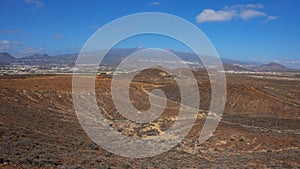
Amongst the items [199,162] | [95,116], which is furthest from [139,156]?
[95,116]

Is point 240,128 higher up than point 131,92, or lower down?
lower down

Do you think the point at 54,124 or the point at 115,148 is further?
the point at 54,124

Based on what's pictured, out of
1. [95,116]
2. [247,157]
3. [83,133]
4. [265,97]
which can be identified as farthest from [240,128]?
[265,97]

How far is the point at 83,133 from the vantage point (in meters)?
23.5

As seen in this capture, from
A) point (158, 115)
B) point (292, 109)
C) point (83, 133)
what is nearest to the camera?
point (83, 133)

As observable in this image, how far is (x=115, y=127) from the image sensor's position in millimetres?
28781

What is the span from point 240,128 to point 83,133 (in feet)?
57.5

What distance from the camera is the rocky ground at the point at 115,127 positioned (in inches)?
590

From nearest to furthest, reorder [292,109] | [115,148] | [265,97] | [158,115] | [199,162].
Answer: [199,162], [115,148], [158,115], [292,109], [265,97]

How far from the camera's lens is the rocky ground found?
1498 cm

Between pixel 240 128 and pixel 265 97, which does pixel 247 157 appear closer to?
pixel 240 128

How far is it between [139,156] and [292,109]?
119 feet

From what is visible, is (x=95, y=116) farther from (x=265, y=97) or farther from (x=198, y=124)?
(x=265, y=97)

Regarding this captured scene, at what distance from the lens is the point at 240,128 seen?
3284cm
